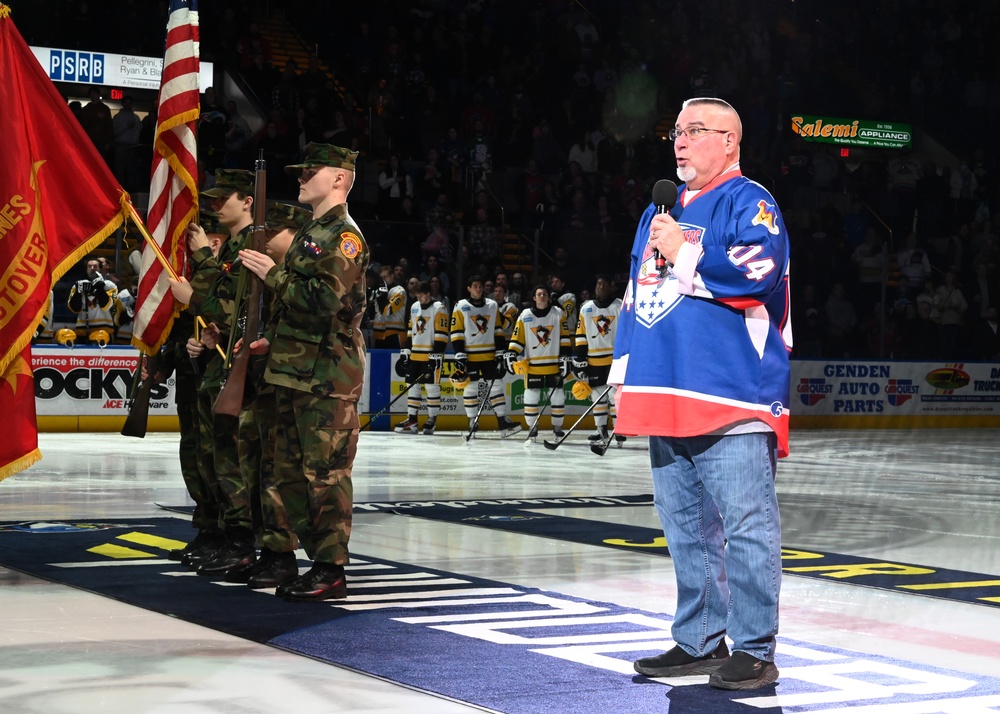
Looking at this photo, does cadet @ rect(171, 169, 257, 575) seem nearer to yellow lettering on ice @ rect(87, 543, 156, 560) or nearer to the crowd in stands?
yellow lettering on ice @ rect(87, 543, 156, 560)

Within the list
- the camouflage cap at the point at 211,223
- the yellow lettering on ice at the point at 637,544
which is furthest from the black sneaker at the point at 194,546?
the yellow lettering on ice at the point at 637,544

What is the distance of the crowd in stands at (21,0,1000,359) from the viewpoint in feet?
77.4

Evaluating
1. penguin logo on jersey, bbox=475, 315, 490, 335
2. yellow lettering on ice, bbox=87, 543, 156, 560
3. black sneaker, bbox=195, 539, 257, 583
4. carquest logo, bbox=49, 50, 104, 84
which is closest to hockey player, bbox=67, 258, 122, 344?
penguin logo on jersey, bbox=475, 315, 490, 335

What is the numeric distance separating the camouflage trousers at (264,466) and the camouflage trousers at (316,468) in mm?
65

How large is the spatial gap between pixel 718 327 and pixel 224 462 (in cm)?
319

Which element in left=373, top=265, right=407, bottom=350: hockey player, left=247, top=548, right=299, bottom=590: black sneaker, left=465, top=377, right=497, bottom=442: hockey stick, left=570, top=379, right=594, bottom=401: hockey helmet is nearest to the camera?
left=247, top=548, right=299, bottom=590: black sneaker

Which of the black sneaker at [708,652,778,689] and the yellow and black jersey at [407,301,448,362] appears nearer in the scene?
the black sneaker at [708,652,778,689]

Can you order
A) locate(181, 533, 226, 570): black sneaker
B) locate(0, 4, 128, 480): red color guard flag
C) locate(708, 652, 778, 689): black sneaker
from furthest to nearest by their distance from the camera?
locate(181, 533, 226, 570): black sneaker → locate(0, 4, 128, 480): red color guard flag → locate(708, 652, 778, 689): black sneaker

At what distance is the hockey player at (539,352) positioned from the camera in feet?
62.9

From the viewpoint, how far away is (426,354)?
1995cm

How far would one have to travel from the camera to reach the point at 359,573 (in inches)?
288

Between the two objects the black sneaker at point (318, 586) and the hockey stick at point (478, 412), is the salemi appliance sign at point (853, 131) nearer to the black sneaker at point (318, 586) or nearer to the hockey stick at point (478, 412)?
the hockey stick at point (478, 412)

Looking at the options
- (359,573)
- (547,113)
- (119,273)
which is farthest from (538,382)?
(359,573)

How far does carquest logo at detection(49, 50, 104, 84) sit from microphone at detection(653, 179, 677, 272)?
65.1 ft
